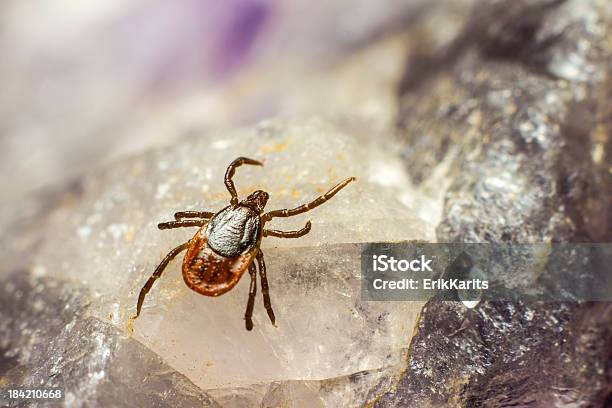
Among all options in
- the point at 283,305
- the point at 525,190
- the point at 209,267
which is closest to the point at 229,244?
the point at 209,267

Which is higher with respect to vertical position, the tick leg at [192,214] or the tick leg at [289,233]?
the tick leg at [192,214]

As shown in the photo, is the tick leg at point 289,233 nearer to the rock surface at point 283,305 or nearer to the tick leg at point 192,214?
the rock surface at point 283,305

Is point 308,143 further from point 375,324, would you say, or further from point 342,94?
point 342,94

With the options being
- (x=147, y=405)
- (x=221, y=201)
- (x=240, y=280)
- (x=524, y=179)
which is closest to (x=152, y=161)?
(x=221, y=201)

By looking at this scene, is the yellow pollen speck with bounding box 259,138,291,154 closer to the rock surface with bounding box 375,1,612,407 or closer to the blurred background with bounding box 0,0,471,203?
the rock surface with bounding box 375,1,612,407

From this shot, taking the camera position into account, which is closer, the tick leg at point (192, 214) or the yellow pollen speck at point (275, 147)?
the tick leg at point (192, 214)

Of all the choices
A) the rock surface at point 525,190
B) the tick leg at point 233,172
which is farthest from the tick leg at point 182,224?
the rock surface at point 525,190

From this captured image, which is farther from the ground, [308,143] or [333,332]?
[308,143]
